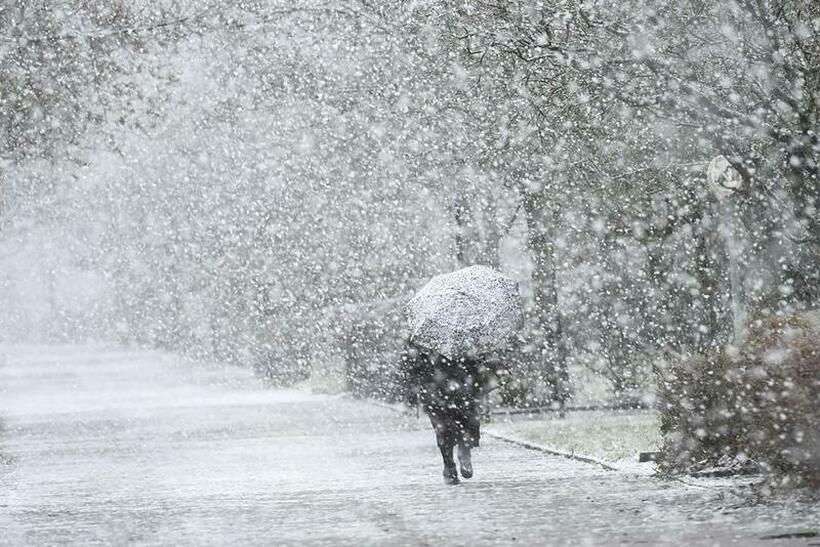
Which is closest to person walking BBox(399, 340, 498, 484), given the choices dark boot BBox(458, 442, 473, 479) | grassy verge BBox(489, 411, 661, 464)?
dark boot BBox(458, 442, 473, 479)

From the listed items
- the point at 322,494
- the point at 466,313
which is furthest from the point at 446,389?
the point at 322,494

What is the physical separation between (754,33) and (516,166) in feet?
26.2

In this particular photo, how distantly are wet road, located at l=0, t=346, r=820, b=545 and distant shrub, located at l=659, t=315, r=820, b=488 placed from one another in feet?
1.20

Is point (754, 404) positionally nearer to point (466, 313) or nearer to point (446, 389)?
point (446, 389)

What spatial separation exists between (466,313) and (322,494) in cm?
251

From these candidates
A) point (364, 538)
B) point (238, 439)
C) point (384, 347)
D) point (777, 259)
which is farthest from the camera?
point (384, 347)

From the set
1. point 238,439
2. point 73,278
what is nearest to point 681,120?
point 238,439

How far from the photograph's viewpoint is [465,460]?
51.6 feet

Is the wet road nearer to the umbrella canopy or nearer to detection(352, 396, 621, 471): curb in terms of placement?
detection(352, 396, 621, 471): curb

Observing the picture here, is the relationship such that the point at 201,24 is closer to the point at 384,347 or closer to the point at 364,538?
the point at 384,347

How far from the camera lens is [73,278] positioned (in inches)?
5007

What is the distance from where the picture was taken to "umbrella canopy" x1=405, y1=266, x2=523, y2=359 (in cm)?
1600

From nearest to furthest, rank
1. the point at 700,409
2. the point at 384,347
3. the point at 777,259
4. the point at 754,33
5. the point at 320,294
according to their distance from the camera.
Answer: the point at 700,409 → the point at 754,33 → the point at 777,259 → the point at 384,347 → the point at 320,294

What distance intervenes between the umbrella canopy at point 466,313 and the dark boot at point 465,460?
88cm
